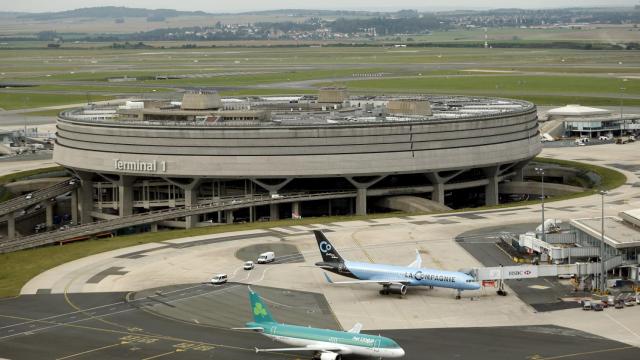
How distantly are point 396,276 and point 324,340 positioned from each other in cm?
2048

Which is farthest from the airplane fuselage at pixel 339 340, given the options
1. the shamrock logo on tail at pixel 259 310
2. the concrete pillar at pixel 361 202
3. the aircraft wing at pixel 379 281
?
the concrete pillar at pixel 361 202

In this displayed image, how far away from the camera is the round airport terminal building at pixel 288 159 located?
138 meters

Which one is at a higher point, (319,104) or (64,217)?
(319,104)

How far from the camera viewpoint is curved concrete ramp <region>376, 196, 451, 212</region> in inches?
5413

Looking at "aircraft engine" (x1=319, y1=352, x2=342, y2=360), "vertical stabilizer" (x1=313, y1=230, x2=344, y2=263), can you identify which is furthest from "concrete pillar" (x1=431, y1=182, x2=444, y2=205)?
"aircraft engine" (x1=319, y1=352, x2=342, y2=360)

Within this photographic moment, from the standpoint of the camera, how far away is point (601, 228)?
99250mm

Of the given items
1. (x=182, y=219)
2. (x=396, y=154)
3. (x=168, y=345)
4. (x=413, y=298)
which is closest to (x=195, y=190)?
(x=182, y=219)

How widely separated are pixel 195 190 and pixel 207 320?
190ft

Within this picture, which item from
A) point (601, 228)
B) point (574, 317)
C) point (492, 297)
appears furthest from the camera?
point (601, 228)

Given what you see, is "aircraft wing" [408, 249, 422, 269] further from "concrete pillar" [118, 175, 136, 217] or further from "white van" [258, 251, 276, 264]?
"concrete pillar" [118, 175, 136, 217]

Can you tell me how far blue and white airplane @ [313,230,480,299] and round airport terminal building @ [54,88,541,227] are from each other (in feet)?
142

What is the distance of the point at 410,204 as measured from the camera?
13875 cm

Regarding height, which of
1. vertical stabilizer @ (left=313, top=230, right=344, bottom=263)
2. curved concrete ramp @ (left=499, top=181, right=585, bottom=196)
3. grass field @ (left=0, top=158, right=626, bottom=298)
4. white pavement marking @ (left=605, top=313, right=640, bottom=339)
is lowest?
curved concrete ramp @ (left=499, top=181, right=585, bottom=196)

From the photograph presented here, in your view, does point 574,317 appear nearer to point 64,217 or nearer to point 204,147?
point 204,147
